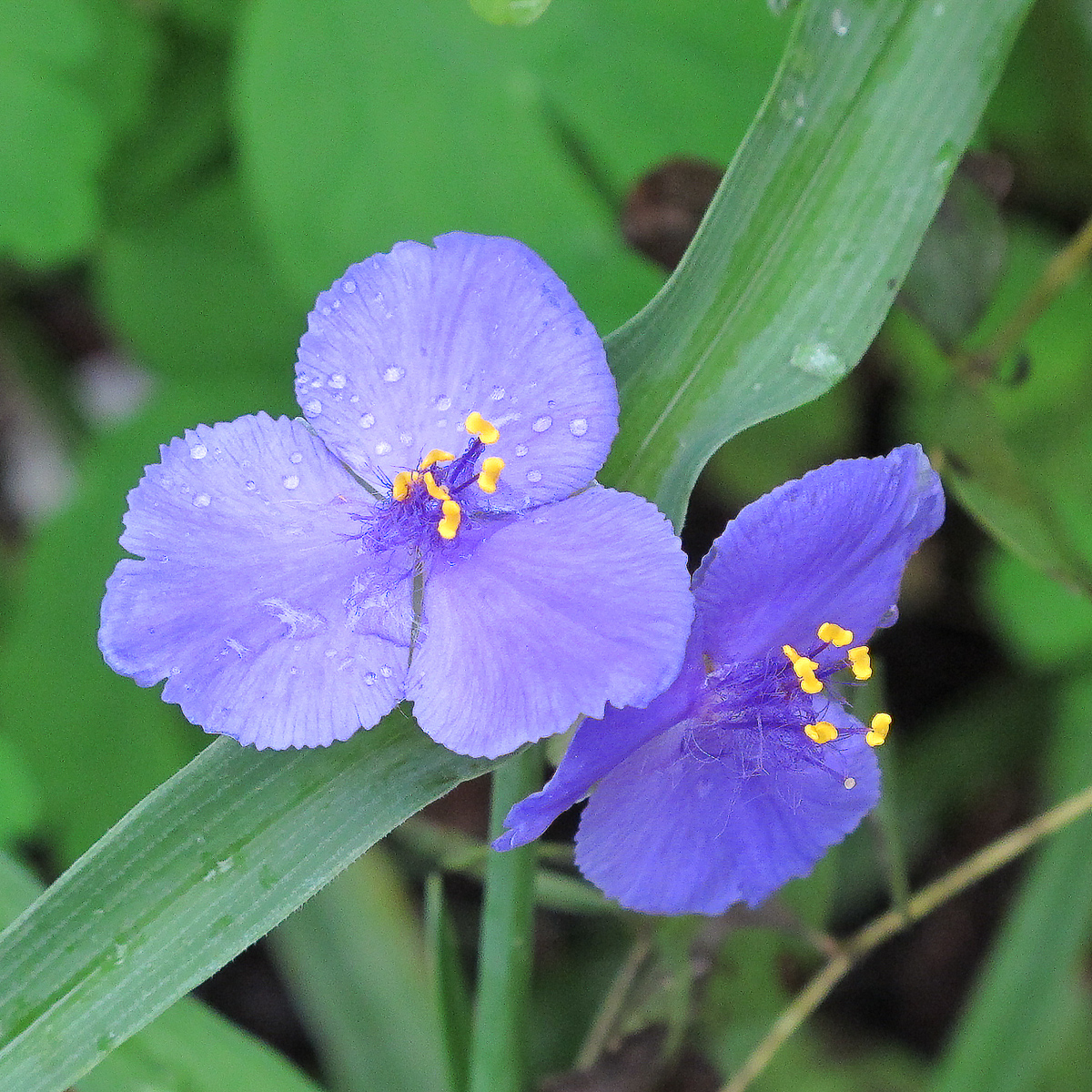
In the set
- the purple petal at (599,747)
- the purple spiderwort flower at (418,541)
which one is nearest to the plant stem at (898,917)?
the purple petal at (599,747)

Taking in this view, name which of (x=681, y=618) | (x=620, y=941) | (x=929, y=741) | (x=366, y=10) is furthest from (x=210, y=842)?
(x=929, y=741)

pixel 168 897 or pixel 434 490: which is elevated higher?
pixel 434 490

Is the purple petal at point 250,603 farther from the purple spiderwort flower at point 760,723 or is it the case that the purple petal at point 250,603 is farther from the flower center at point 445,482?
the purple spiderwort flower at point 760,723

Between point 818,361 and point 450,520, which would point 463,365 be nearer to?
point 450,520

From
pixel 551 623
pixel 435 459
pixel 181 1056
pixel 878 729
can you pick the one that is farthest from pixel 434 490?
pixel 181 1056

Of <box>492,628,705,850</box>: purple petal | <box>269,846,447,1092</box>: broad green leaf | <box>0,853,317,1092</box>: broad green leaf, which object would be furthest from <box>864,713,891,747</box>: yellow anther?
<box>269,846,447,1092</box>: broad green leaf

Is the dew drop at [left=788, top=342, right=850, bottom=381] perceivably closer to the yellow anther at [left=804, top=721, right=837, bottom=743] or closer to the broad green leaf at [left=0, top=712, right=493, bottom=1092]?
the yellow anther at [left=804, top=721, right=837, bottom=743]
